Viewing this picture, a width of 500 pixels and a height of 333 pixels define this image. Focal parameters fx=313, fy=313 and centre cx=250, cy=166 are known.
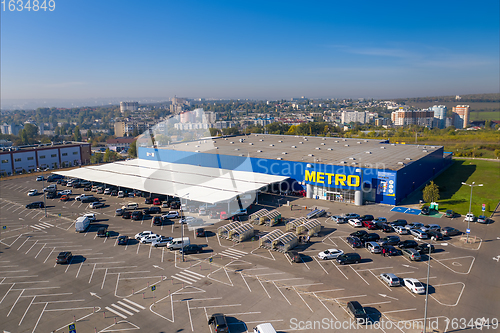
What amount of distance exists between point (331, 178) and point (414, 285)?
20224mm

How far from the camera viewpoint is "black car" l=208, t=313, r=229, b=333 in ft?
48.2

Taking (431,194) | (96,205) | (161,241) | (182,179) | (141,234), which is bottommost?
(161,241)

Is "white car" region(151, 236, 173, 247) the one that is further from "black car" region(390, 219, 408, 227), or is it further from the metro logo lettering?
"black car" region(390, 219, 408, 227)

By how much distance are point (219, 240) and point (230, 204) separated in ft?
24.8

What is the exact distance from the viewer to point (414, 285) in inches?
722

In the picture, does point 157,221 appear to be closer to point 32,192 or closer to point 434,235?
point 434,235

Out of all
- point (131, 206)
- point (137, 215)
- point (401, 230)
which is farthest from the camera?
point (131, 206)

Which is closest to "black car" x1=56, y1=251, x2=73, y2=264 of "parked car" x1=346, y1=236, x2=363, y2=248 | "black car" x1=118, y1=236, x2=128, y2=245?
"black car" x1=118, y1=236, x2=128, y2=245

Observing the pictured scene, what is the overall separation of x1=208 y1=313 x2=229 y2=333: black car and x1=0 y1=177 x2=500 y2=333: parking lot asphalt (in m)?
0.43

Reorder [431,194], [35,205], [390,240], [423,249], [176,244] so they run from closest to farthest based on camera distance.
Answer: [423,249] → [176,244] → [390,240] → [431,194] → [35,205]

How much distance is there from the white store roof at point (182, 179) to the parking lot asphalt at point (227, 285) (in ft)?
23.9

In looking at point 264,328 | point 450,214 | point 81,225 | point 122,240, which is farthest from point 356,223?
point 81,225

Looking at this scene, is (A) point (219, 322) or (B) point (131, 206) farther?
(B) point (131, 206)

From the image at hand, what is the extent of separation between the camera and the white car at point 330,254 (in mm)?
22641
